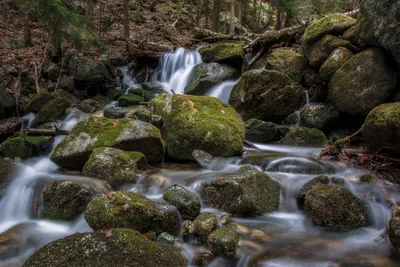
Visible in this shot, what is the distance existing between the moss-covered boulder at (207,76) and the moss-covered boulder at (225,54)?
30cm

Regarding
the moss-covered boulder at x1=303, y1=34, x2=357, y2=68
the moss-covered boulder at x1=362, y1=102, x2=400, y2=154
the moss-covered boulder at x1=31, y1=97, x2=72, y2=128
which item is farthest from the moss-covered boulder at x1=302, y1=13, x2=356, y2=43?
the moss-covered boulder at x1=31, y1=97, x2=72, y2=128

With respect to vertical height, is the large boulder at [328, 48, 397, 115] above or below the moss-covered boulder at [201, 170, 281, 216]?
above

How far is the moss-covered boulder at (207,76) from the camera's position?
1142cm

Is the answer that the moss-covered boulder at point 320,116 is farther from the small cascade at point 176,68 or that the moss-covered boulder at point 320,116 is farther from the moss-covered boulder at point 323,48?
the small cascade at point 176,68

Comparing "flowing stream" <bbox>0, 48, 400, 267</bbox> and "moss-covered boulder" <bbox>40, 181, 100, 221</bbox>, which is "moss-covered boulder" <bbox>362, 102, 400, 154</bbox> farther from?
"moss-covered boulder" <bbox>40, 181, 100, 221</bbox>

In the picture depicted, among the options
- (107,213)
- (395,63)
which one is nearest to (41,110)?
(107,213)

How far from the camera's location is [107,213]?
3889 mm

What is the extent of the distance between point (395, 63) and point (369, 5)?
1470 millimetres

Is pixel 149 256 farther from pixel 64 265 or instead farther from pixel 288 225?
pixel 288 225

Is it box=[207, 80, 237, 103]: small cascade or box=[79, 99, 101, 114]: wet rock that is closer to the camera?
box=[79, 99, 101, 114]: wet rock

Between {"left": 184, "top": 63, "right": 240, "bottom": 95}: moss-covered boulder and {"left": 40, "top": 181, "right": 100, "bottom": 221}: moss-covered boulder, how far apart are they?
7194mm

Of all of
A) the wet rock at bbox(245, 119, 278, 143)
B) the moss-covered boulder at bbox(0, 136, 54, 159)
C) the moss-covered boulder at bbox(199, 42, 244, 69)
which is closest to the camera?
the moss-covered boulder at bbox(0, 136, 54, 159)

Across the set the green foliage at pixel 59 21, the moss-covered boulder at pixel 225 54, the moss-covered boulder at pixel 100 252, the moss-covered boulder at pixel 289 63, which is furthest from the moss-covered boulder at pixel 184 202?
the moss-covered boulder at pixel 225 54

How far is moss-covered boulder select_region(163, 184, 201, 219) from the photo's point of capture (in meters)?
4.44
